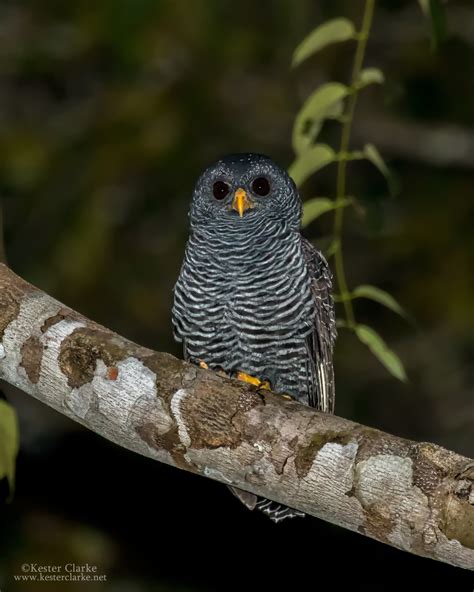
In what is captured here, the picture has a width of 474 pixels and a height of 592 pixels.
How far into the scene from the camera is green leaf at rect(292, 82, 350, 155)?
444cm

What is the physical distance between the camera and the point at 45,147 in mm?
8531

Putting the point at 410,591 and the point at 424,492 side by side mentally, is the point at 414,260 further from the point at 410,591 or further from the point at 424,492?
the point at 424,492

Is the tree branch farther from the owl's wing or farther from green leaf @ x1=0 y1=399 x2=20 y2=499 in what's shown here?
the owl's wing

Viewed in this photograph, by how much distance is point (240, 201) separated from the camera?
533cm

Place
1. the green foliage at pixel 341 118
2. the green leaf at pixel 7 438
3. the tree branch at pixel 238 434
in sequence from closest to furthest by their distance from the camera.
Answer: the tree branch at pixel 238 434, the green leaf at pixel 7 438, the green foliage at pixel 341 118

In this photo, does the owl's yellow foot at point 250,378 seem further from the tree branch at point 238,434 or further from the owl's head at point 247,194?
the tree branch at point 238,434

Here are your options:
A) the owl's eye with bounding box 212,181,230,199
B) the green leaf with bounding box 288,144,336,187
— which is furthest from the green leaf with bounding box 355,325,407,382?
the owl's eye with bounding box 212,181,230,199

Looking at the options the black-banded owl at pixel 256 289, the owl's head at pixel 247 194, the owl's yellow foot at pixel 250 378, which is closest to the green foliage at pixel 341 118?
the black-banded owl at pixel 256 289

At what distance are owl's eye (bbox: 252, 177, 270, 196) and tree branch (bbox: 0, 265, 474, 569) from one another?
1580mm

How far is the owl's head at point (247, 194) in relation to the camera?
5332 millimetres

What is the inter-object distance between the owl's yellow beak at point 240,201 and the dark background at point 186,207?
8.15 ft

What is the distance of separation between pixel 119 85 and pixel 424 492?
6.27 m

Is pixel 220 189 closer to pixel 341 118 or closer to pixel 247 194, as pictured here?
pixel 247 194

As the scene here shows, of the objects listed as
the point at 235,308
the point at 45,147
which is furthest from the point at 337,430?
the point at 45,147
